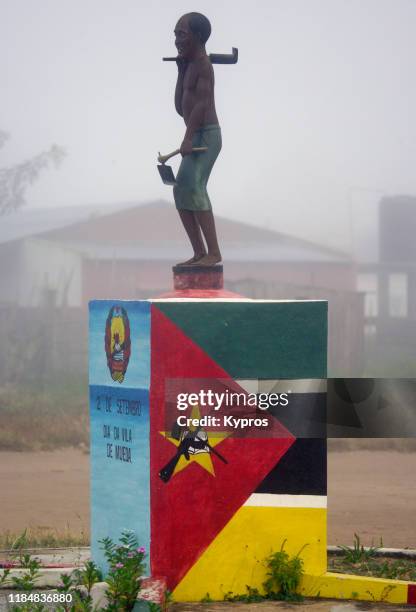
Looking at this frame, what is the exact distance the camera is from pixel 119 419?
8.05 metres

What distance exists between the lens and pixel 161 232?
1364 inches

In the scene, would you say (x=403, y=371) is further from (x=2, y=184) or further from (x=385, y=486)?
(x=2, y=184)

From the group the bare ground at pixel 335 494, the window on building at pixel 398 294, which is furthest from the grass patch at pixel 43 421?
the window on building at pixel 398 294

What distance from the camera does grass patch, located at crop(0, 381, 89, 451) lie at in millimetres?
20438

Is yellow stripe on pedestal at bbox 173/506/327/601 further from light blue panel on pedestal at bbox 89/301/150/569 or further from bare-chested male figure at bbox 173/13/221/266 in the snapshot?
bare-chested male figure at bbox 173/13/221/266

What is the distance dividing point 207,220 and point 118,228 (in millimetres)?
26294

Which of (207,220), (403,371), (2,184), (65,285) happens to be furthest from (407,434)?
(2,184)

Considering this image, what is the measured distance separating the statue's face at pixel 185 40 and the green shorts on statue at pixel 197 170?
510mm

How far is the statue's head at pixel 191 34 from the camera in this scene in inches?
335

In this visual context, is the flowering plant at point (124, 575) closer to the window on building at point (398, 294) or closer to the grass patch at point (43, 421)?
→ the grass patch at point (43, 421)

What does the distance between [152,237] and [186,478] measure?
27021 mm

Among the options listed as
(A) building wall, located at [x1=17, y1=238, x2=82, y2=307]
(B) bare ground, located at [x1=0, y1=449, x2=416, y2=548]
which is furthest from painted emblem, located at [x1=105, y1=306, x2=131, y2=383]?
(A) building wall, located at [x1=17, y1=238, x2=82, y2=307]

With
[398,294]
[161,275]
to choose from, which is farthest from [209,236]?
[398,294]

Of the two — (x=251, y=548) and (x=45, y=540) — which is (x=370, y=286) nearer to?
(x=45, y=540)
